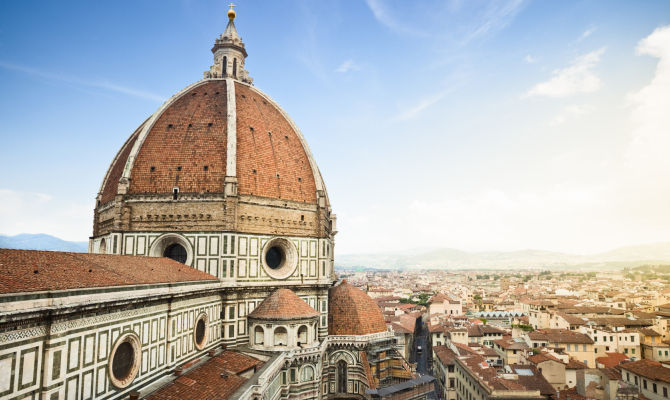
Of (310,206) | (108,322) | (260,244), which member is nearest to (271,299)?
(260,244)

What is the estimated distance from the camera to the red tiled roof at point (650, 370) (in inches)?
1323

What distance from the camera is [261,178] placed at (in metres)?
26.5

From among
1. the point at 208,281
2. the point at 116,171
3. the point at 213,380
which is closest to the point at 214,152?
the point at 116,171

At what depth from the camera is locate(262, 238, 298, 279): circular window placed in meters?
26.4

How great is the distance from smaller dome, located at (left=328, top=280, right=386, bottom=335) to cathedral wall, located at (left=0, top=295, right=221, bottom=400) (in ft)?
34.0

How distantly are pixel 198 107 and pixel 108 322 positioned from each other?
16775mm

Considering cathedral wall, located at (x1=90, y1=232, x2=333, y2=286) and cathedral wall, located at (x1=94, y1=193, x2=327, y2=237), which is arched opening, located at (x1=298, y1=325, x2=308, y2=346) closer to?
cathedral wall, located at (x1=90, y1=232, x2=333, y2=286)

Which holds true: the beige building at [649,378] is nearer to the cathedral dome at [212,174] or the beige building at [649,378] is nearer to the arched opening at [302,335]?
the cathedral dome at [212,174]

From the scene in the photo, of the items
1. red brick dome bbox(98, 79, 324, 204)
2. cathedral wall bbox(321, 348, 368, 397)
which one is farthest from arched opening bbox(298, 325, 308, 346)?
red brick dome bbox(98, 79, 324, 204)

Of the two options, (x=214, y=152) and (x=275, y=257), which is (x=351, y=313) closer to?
(x=275, y=257)

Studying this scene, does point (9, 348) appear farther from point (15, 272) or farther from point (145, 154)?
point (145, 154)

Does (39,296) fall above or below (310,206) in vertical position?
below

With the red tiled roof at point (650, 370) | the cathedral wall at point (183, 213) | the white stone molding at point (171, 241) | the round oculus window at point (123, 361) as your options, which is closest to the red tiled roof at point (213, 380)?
the round oculus window at point (123, 361)

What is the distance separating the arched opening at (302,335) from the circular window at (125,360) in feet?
30.8
